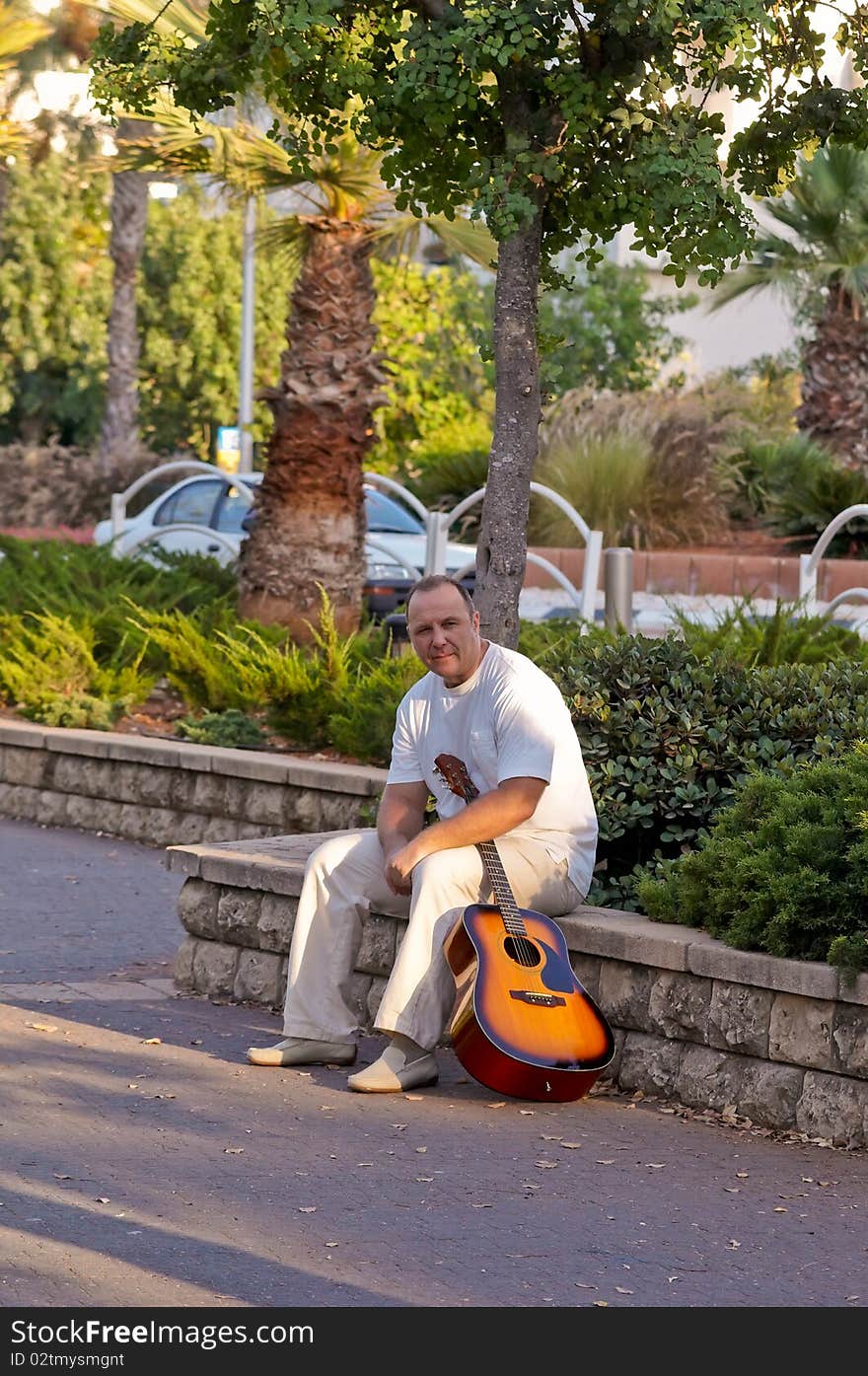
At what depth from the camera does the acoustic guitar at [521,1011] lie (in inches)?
216

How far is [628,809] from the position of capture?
22.0ft

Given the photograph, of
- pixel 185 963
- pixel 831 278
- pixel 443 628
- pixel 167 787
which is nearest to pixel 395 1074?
pixel 443 628

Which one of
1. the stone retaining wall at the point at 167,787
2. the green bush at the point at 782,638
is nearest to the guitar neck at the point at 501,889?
the green bush at the point at 782,638

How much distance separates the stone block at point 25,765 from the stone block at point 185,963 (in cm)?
398

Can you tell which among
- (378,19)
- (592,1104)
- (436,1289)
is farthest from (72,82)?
(436,1289)

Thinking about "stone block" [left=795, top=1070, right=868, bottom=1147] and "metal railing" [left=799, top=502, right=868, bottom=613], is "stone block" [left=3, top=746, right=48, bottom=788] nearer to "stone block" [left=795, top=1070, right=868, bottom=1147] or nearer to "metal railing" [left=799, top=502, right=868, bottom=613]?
"metal railing" [left=799, top=502, right=868, bottom=613]

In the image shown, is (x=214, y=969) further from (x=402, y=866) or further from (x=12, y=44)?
(x=12, y=44)

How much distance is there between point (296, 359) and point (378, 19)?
5923 mm

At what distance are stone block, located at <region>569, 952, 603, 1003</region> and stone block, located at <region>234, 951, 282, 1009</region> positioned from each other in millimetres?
1239

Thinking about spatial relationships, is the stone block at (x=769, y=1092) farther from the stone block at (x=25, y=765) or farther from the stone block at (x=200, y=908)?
the stone block at (x=25, y=765)

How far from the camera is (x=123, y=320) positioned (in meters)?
35.2

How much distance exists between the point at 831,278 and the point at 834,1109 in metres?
20.8

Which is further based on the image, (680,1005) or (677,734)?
(677,734)

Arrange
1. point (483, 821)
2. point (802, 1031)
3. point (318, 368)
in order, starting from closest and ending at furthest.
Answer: point (802, 1031)
point (483, 821)
point (318, 368)
